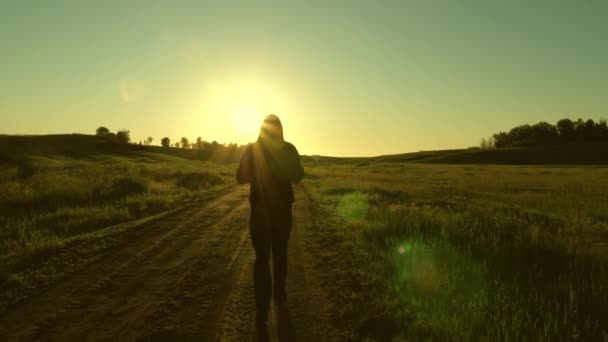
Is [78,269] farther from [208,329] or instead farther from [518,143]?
[518,143]

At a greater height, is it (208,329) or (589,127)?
(589,127)

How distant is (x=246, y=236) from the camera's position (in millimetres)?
11500

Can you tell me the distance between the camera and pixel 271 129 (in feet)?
18.5

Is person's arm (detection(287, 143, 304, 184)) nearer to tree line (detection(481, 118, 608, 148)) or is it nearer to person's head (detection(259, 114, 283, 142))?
person's head (detection(259, 114, 283, 142))

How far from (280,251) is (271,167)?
1.32 m

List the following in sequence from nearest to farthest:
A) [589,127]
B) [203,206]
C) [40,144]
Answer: [203,206], [40,144], [589,127]

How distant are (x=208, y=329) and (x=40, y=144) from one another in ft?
366

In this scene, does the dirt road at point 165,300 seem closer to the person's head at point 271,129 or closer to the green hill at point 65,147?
the person's head at point 271,129

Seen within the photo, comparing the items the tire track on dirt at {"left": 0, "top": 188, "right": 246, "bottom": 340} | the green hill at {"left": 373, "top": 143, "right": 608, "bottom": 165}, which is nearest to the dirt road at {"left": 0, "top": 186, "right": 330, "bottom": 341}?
the tire track on dirt at {"left": 0, "top": 188, "right": 246, "bottom": 340}

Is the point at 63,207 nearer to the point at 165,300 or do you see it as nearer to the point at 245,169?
the point at 165,300

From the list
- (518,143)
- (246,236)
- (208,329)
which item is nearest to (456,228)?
(246,236)

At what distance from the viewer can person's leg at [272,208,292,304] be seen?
5.81 meters

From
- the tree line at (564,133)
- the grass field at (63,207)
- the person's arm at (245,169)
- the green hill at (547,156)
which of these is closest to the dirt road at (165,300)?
the person's arm at (245,169)

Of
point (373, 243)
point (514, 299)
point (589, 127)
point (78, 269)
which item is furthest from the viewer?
point (589, 127)
